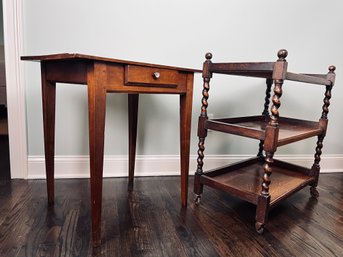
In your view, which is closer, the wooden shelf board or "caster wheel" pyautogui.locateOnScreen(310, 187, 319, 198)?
the wooden shelf board

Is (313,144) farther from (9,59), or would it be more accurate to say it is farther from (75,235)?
(9,59)

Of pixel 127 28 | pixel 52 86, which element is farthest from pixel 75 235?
pixel 127 28

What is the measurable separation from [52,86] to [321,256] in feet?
4.30

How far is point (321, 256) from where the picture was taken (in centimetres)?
98

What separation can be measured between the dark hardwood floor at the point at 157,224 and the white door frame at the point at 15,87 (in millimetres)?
143

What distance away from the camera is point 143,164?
5.65 ft

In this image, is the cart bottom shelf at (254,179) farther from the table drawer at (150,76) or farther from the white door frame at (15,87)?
the white door frame at (15,87)

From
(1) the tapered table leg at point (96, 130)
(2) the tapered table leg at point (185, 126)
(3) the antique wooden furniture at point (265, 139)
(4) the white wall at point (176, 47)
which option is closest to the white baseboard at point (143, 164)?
(4) the white wall at point (176, 47)

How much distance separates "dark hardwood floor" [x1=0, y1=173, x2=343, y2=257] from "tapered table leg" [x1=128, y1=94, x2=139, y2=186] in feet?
0.38

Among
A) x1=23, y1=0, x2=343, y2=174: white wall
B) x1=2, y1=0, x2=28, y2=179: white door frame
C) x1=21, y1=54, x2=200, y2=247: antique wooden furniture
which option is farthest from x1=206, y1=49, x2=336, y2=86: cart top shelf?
x1=2, y1=0, x2=28, y2=179: white door frame

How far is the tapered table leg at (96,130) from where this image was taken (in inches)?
34.4

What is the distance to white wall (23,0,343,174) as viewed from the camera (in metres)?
1.48

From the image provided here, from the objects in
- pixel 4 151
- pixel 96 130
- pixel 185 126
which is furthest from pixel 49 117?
pixel 4 151

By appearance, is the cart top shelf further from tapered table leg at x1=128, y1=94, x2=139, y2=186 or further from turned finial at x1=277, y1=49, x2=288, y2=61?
tapered table leg at x1=128, y1=94, x2=139, y2=186
